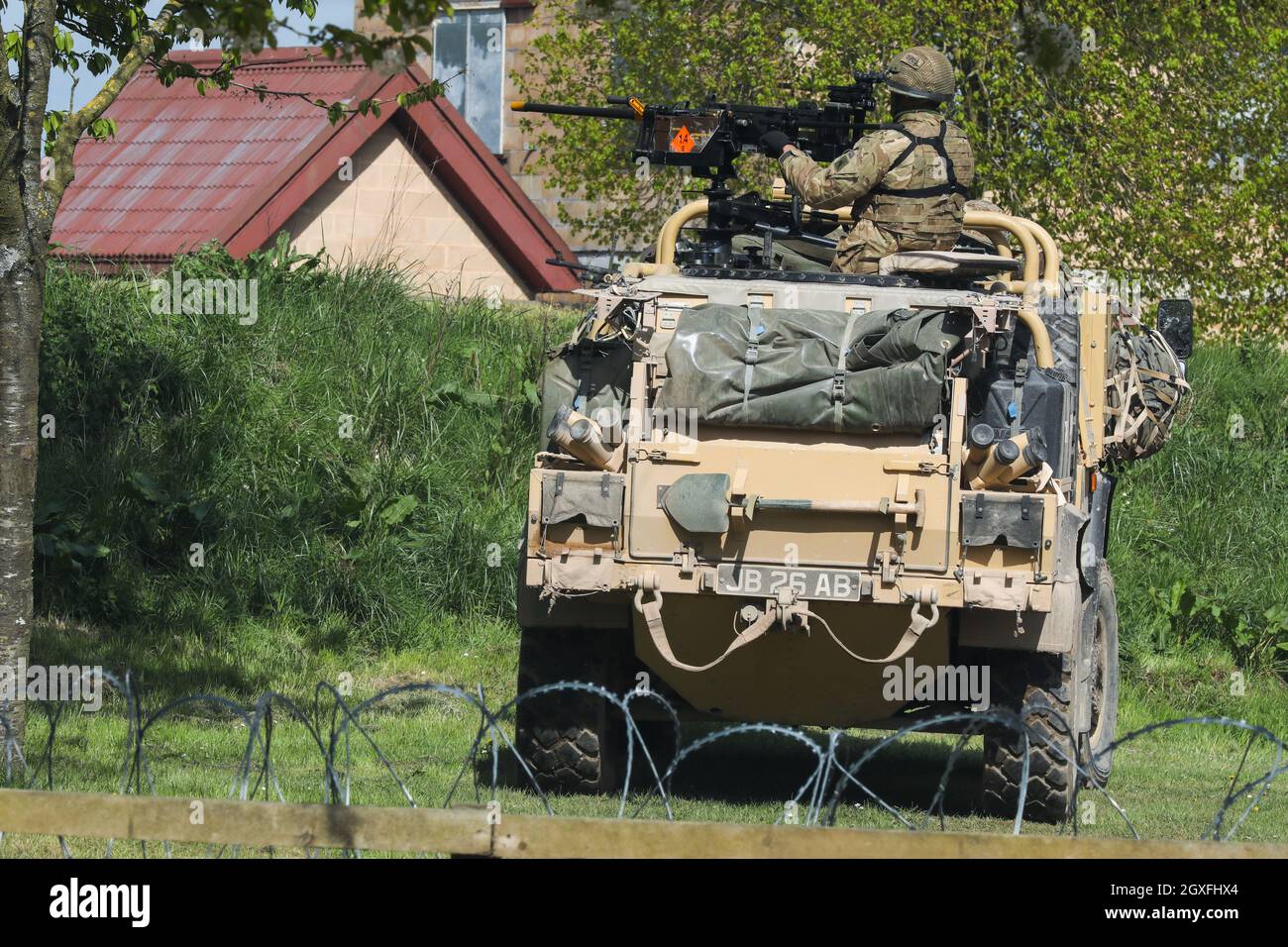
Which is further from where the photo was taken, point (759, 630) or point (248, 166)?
point (248, 166)

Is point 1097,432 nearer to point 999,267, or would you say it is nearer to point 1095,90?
point 999,267

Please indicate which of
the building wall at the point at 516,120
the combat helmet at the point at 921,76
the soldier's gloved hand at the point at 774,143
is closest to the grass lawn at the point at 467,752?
the soldier's gloved hand at the point at 774,143

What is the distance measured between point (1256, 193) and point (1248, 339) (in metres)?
1.55

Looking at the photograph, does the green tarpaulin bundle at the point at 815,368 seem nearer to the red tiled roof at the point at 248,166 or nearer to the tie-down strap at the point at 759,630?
the tie-down strap at the point at 759,630

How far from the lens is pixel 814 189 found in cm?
933

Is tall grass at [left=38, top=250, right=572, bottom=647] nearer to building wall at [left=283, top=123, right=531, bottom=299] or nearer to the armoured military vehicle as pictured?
building wall at [left=283, top=123, right=531, bottom=299]

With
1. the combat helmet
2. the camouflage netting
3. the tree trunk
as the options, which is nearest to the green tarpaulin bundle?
the combat helmet

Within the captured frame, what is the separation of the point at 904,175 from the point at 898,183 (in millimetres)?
46

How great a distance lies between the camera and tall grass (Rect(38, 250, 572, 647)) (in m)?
13.6

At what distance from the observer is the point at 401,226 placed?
19.5 metres

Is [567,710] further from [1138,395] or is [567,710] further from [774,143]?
[1138,395]

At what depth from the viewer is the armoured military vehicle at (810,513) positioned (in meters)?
7.77

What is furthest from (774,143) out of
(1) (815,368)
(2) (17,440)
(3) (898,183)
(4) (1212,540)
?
(4) (1212,540)

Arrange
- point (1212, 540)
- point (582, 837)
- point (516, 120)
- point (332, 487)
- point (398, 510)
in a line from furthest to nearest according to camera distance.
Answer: point (516, 120), point (1212, 540), point (332, 487), point (398, 510), point (582, 837)
